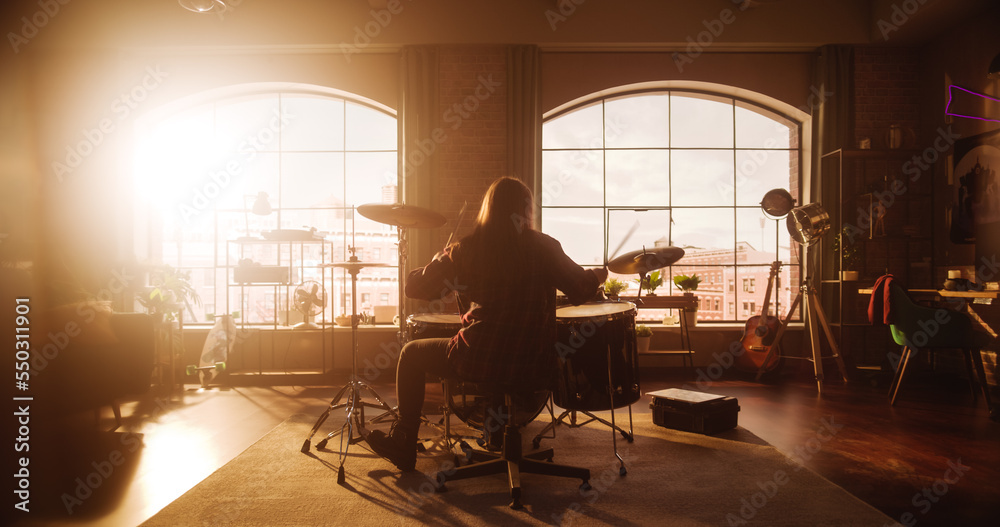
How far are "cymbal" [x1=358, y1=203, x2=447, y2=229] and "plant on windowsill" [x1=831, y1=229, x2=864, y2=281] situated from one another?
13.5 ft

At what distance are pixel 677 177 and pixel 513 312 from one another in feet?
14.3

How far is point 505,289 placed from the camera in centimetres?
216

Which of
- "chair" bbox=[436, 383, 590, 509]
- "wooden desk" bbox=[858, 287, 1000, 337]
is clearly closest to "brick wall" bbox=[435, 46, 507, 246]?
"chair" bbox=[436, 383, 590, 509]

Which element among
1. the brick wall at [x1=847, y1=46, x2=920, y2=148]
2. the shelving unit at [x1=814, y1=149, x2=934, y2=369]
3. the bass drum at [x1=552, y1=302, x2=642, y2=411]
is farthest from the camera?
the brick wall at [x1=847, y1=46, x2=920, y2=148]

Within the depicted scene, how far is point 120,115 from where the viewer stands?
18.3 feet

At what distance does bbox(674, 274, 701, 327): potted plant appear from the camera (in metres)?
5.52

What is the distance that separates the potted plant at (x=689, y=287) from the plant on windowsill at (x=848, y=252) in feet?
4.17

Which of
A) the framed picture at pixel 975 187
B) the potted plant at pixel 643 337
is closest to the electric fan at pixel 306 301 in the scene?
the potted plant at pixel 643 337

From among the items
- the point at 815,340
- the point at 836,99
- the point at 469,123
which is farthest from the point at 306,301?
the point at 836,99

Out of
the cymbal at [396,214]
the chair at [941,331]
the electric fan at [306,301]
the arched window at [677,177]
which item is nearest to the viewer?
the cymbal at [396,214]

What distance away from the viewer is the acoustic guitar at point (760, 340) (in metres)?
4.95

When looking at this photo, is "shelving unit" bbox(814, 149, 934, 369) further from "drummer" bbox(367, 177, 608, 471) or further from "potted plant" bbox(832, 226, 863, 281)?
"drummer" bbox(367, 177, 608, 471)

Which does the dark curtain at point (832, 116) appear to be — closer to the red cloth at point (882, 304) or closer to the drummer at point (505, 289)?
the red cloth at point (882, 304)

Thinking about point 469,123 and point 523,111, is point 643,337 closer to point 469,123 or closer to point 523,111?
point 523,111
